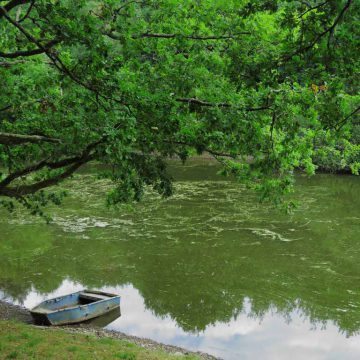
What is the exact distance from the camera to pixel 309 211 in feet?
76.2

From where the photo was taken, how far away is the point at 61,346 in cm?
860

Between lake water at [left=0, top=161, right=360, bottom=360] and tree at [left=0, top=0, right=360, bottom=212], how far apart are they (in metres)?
3.20

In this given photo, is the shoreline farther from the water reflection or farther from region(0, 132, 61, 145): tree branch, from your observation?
region(0, 132, 61, 145): tree branch

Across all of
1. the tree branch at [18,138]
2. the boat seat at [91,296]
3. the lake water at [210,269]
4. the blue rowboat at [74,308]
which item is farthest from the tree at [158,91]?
the boat seat at [91,296]

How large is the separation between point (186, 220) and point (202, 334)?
10458 millimetres

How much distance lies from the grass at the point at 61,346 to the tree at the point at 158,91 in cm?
277

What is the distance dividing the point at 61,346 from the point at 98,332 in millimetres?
2176

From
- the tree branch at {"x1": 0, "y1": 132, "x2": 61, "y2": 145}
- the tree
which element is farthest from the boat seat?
the tree branch at {"x1": 0, "y1": 132, "x2": 61, "y2": 145}

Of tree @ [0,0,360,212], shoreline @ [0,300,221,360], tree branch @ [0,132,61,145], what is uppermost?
tree @ [0,0,360,212]

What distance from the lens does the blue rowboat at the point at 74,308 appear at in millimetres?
10867

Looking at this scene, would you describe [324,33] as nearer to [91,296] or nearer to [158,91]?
[158,91]

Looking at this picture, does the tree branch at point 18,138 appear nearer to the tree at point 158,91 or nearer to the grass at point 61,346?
the tree at point 158,91

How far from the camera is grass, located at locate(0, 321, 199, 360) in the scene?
7977 mm

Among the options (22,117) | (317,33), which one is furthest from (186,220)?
(317,33)
